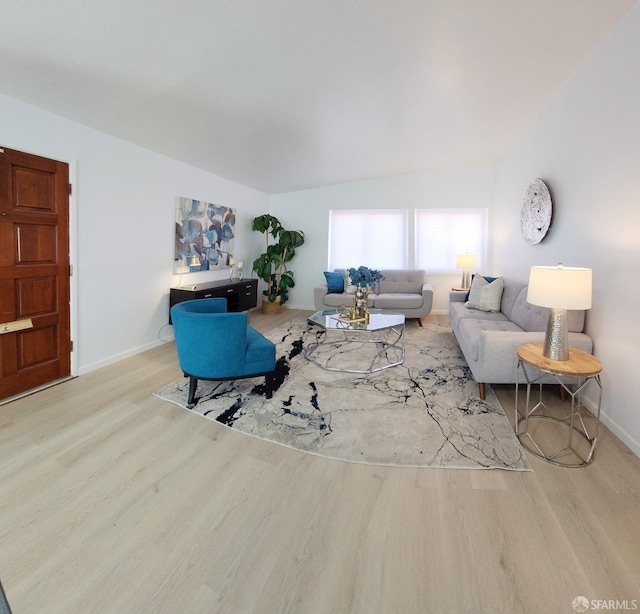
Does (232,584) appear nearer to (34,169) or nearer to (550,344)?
(550,344)

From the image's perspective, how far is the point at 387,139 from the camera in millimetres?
4031

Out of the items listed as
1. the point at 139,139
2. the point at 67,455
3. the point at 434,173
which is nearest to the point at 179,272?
the point at 139,139

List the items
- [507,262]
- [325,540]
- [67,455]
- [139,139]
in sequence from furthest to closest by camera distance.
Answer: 1. [507,262]
2. [139,139]
3. [67,455]
4. [325,540]

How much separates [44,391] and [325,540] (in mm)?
2707

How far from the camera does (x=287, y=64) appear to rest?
2.30 meters

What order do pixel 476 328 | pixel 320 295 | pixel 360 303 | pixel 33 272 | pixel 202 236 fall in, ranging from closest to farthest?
pixel 33 272
pixel 476 328
pixel 360 303
pixel 202 236
pixel 320 295

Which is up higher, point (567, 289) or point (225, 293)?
point (567, 289)

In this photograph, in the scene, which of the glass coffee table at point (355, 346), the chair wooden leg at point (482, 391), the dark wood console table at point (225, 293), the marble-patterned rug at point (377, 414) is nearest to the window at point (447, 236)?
the glass coffee table at point (355, 346)

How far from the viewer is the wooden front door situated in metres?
2.48

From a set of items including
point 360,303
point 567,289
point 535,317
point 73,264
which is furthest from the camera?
point 360,303

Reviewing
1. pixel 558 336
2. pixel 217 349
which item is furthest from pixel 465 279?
pixel 217 349

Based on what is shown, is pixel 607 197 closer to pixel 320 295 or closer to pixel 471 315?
pixel 471 315

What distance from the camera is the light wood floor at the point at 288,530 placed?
3.81ft

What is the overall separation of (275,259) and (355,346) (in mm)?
2662
